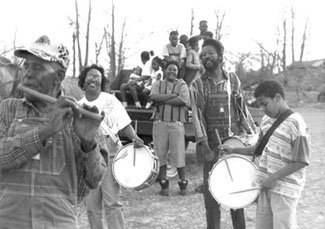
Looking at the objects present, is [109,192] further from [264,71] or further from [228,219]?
[264,71]

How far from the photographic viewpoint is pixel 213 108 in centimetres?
491

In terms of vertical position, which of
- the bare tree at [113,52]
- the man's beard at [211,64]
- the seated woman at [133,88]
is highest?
the bare tree at [113,52]

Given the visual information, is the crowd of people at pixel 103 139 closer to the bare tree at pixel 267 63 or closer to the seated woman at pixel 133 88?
the seated woman at pixel 133 88

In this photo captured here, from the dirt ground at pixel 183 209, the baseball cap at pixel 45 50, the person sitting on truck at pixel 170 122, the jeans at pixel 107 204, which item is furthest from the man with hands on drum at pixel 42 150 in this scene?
the person sitting on truck at pixel 170 122

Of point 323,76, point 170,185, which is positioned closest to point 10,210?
point 170,185

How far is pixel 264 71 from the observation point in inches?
1321

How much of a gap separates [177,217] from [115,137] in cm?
171

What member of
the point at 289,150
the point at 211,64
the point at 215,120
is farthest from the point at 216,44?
the point at 289,150

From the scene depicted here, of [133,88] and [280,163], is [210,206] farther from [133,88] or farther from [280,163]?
[133,88]

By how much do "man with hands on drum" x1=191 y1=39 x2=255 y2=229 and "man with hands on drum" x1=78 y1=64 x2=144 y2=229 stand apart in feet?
2.49

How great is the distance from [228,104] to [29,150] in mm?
3153

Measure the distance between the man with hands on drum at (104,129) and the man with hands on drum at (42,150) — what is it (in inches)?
89.5

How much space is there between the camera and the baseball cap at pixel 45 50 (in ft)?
6.88

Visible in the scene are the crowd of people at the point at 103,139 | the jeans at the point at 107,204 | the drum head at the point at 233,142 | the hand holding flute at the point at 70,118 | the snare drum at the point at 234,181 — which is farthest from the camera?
the drum head at the point at 233,142
